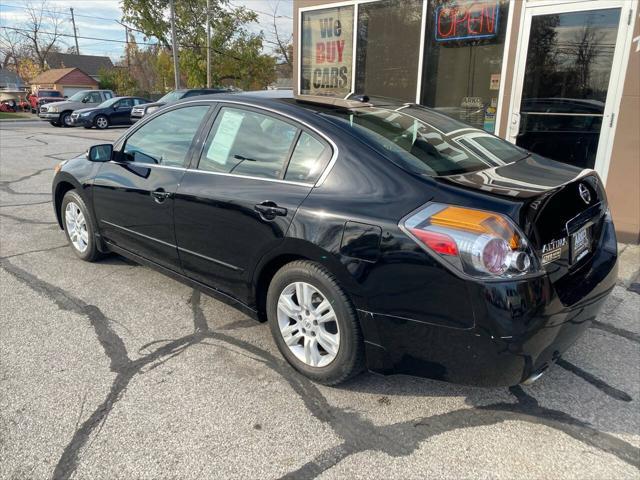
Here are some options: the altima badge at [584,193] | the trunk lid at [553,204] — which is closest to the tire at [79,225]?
the trunk lid at [553,204]

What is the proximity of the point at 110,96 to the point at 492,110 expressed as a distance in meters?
22.5

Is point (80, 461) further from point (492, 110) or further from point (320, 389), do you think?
point (492, 110)

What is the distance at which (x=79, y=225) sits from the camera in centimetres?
456

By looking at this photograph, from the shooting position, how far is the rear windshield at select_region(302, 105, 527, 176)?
256 centimetres

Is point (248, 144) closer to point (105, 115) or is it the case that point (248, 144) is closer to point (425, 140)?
point (425, 140)

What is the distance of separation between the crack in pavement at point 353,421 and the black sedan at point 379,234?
0.19m

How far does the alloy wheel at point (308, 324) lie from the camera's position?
8.51ft

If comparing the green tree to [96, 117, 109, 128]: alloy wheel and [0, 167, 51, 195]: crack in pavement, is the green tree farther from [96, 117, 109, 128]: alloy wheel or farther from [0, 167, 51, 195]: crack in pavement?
[0, 167, 51, 195]: crack in pavement

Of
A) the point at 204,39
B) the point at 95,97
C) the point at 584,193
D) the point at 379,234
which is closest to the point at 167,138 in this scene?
the point at 379,234

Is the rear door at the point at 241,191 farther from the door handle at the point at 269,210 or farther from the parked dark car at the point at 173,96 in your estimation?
the parked dark car at the point at 173,96

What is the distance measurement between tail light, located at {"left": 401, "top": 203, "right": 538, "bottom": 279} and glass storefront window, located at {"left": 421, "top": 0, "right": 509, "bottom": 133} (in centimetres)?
480

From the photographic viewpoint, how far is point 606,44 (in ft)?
17.6

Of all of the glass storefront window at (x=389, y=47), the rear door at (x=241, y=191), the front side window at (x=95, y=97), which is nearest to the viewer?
the rear door at (x=241, y=191)

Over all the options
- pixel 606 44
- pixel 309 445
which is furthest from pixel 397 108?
pixel 606 44
